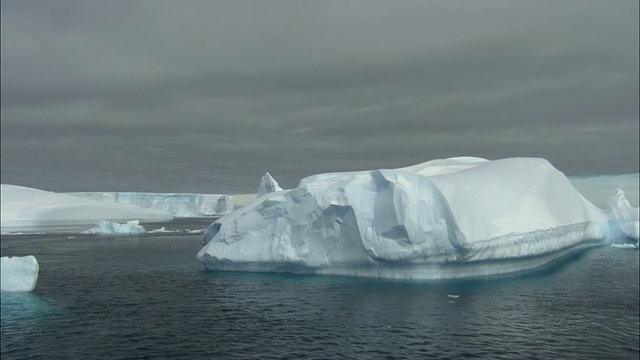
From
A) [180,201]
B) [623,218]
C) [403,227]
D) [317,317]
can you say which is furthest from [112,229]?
[623,218]

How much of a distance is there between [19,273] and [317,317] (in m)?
17.6

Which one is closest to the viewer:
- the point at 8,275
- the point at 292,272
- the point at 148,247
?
the point at 8,275

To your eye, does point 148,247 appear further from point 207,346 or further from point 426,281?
point 207,346

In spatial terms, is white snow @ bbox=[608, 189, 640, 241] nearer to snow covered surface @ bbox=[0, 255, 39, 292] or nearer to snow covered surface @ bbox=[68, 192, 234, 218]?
snow covered surface @ bbox=[0, 255, 39, 292]

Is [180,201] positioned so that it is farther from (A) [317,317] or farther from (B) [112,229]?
(A) [317,317]

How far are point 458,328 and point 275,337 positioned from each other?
7.19m

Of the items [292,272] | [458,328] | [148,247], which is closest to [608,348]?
[458,328]

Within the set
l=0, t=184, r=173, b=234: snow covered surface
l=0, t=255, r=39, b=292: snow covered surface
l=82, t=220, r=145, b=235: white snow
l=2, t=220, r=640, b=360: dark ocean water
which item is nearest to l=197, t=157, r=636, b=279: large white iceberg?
l=2, t=220, r=640, b=360: dark ocean water

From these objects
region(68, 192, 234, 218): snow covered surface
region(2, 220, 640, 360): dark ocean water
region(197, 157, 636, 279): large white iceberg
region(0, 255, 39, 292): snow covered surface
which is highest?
region(68, 192, 234, 218): snow covered surface

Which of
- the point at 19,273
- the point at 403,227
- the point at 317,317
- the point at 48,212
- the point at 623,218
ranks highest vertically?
the point at 48,212

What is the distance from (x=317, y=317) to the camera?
A: 20281 millimetres

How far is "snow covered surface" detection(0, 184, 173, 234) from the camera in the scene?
290 ft

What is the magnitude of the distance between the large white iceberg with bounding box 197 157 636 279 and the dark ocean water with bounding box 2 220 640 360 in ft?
4.61

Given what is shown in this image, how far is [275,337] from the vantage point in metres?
17.6
